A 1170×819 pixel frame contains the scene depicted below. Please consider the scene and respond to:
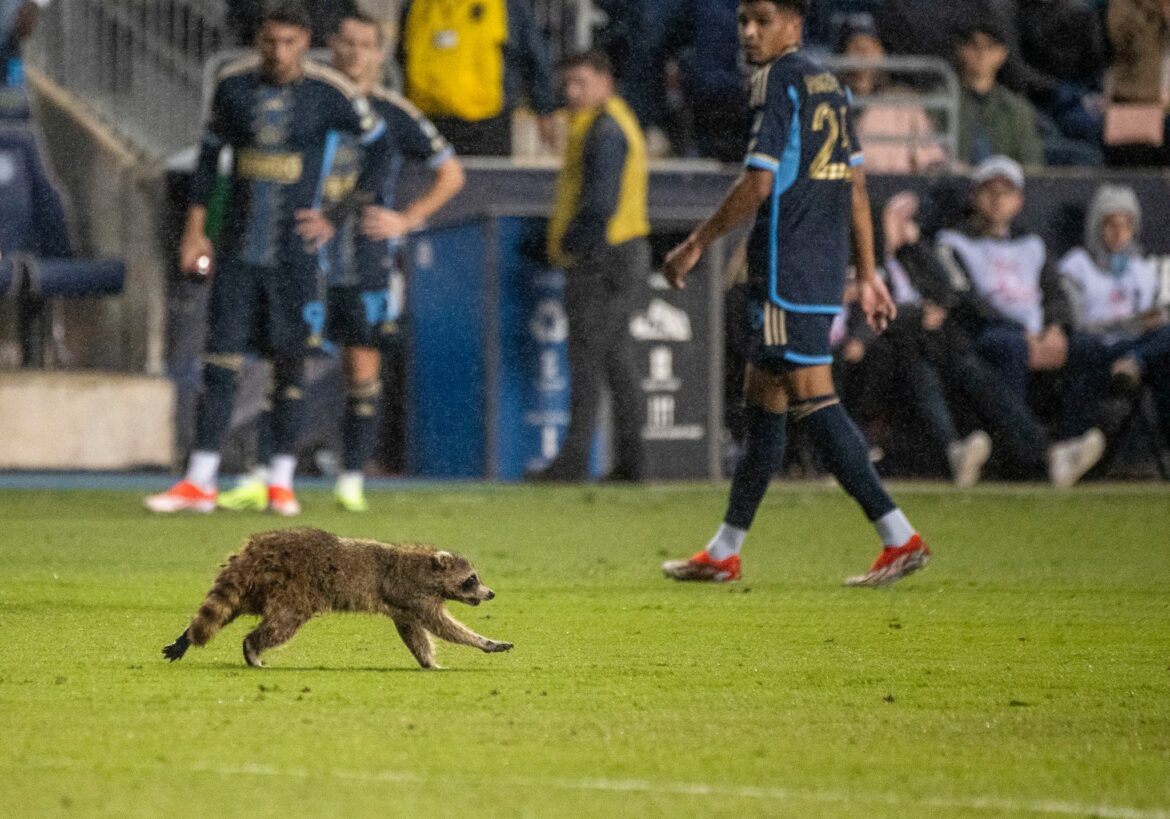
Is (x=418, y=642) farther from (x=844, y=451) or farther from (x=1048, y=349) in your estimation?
(x=1048, y=349)

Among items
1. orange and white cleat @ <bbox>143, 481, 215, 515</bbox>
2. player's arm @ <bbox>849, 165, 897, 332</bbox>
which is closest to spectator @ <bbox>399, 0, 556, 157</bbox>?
orange and white cleat @ <bbox>143, 481, 215, 515</bbox>

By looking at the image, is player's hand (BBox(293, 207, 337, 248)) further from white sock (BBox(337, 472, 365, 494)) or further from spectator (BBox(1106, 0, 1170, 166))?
spectator (BBox(1106, 0, 1170, 166))

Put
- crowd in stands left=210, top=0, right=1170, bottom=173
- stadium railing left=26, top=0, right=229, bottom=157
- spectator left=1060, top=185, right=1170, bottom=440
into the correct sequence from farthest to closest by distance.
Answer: stadium railing left=26, top=0, right=229, bottom=157 → crowd in stands left=210, top=0, right=1170, bottom=173 → spectator left=1060, top=185, right=1170, bottom=440

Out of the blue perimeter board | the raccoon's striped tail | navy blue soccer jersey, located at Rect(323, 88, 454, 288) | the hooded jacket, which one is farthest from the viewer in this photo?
the hooded jacket

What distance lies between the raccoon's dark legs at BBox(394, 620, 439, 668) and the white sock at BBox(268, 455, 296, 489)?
583 centimetres

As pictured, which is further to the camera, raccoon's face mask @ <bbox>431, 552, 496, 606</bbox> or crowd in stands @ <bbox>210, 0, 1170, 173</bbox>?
crowd in stands @ <bbox>210, 0, 1170, 173</bbox>

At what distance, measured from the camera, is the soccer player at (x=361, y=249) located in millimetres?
12445

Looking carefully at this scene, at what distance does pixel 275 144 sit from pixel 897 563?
476cm

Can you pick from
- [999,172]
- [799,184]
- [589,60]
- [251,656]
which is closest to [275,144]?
[589,60]

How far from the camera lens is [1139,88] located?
18000 mm

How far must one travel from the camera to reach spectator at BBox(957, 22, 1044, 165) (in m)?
17.7

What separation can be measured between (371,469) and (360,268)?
432 cm

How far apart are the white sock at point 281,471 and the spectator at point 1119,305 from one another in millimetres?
6151

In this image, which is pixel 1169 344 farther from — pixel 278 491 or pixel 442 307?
pixel 278 491
